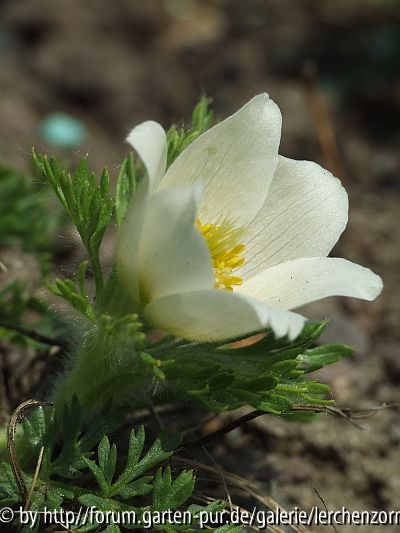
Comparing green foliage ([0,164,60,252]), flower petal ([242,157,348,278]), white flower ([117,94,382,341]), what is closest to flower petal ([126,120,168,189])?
white flower ([117,94,382,341])

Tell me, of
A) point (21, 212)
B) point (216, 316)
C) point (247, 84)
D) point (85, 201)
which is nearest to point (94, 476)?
point (216, 316)

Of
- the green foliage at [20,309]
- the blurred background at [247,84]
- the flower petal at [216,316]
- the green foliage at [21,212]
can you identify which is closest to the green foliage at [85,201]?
the flower petal at [216,316]

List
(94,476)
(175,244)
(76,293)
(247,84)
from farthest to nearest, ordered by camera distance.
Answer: (247,84), (94,476), (76,293), (175,244)

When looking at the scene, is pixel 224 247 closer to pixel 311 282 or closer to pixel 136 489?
pixel 311 282

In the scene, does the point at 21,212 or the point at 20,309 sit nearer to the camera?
the point at 20,309

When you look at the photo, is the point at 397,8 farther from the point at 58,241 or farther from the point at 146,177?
the point at 146,177

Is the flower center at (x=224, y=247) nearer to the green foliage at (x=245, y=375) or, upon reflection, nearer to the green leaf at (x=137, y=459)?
the green foliage at (x=245, y=375)
